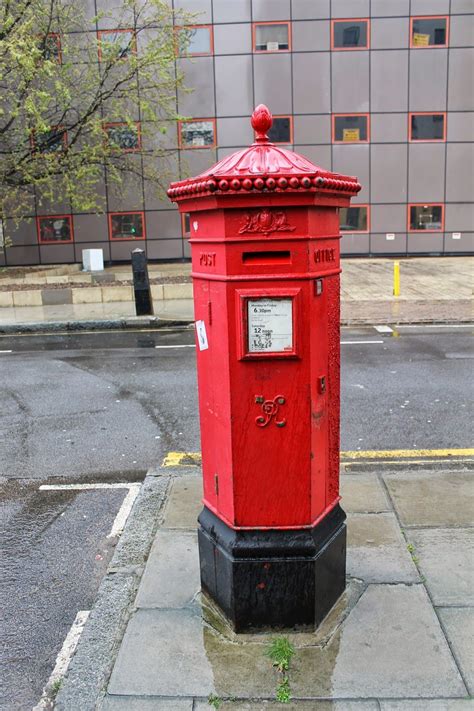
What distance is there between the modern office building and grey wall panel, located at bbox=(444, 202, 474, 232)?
0.14ft

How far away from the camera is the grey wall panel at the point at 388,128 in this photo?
88.2 feet

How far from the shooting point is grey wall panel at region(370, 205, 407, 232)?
27500mm

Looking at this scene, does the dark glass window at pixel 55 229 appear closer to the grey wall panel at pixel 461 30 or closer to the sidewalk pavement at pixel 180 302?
the sidewalk pavement at pixel 180 302

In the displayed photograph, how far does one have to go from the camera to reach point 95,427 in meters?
6.97

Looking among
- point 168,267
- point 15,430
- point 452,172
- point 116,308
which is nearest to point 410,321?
point 116,308

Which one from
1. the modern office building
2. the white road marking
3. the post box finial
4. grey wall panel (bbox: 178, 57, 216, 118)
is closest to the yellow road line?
the white road marking

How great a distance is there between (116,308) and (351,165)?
15.7 meters

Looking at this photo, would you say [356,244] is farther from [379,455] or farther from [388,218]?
[379,455]

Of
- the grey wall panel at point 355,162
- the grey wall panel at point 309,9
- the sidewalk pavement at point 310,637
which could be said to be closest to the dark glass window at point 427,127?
the grey wall panel at point 355,162

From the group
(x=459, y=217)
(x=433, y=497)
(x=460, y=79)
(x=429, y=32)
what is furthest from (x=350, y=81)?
(x=433, y=497)

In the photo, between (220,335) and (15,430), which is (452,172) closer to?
(15,430)

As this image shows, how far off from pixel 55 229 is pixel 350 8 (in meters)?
15.2

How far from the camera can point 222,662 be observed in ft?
9.86

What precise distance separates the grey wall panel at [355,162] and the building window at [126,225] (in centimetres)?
861
